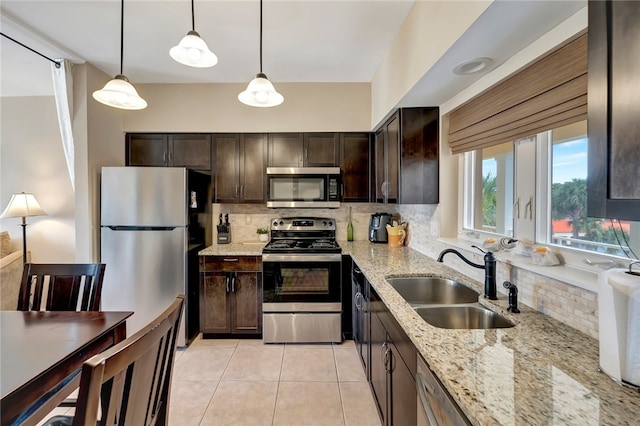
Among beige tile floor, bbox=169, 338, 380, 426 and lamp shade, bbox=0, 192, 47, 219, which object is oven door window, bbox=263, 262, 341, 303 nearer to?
beige tile floor, bbox=169, 338, 380, 426

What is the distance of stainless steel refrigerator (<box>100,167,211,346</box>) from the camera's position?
267 cm

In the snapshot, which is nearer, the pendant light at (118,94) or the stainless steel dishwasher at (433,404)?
the stainless steel dishwasher at (433,404)

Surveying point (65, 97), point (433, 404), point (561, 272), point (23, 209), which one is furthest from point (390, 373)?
point (23, 209)

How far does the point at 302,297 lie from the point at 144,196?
5.70ft

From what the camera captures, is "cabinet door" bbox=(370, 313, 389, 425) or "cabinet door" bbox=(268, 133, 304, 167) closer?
"cabinet door" bbox=(370, 313, 389, 425)

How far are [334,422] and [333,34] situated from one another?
2711mm

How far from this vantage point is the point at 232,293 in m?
2.83

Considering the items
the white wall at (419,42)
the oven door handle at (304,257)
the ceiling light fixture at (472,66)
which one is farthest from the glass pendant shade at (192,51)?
the oven door handle at (304,257)

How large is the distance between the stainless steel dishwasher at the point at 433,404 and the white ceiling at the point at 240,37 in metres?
1.36

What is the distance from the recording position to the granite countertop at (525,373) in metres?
0.68

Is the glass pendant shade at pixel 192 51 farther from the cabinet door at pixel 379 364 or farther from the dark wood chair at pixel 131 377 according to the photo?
the cabinet door at pixel 379 364

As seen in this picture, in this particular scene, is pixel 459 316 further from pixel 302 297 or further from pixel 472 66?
pixel 302 297

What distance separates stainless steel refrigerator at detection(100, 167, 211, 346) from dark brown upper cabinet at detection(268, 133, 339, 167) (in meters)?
0.93

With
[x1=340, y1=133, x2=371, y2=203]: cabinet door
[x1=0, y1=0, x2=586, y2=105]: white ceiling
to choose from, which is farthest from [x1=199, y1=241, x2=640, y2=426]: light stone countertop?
[x1=340, y1=133, x2=371, y2=203]: cabinet door
